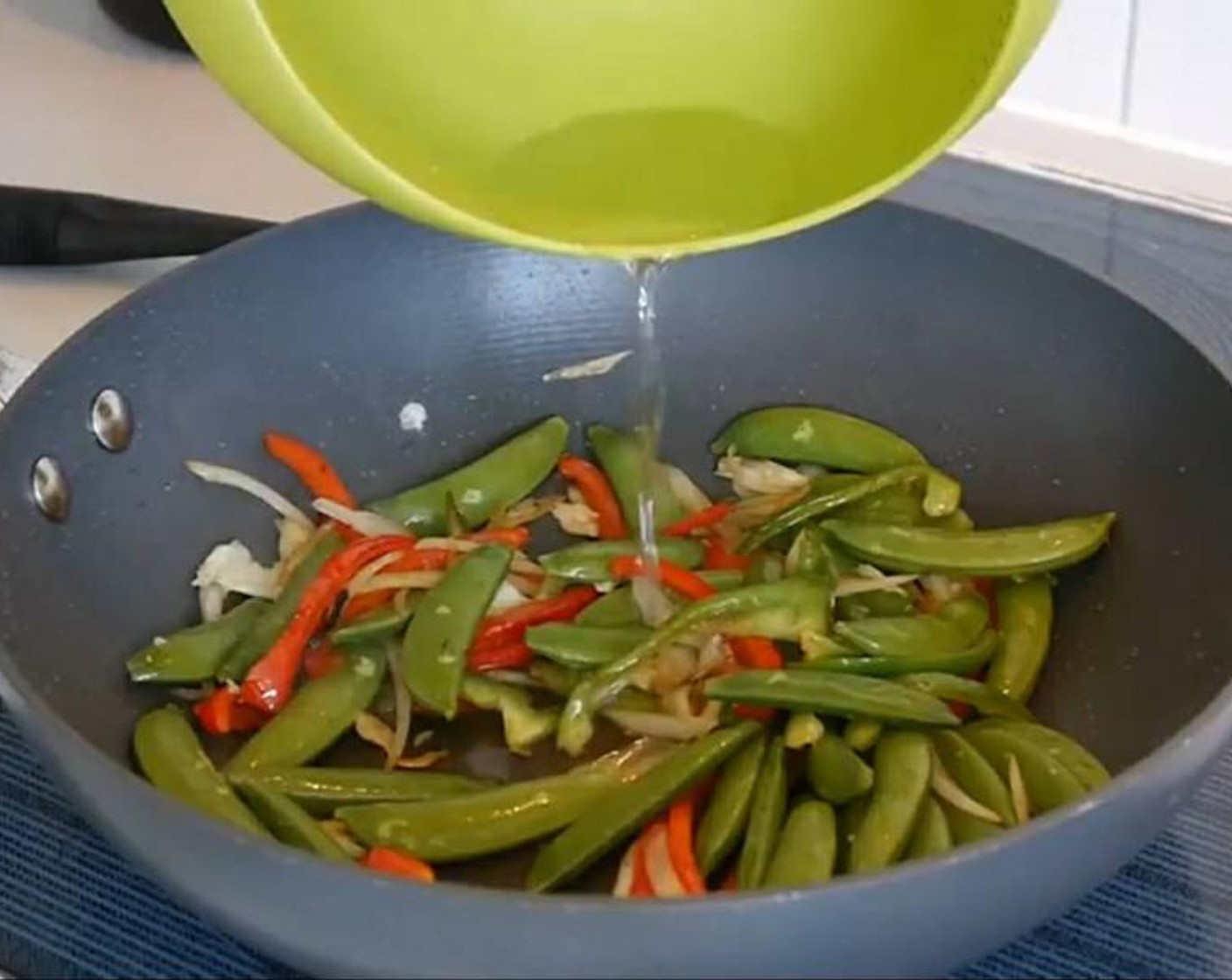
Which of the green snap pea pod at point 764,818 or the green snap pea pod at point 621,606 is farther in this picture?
the green snap pea pod at point 621,606

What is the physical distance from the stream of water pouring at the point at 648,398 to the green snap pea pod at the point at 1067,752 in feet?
0.69

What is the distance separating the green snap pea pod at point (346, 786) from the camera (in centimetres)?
90

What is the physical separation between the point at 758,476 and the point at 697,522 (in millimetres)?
44

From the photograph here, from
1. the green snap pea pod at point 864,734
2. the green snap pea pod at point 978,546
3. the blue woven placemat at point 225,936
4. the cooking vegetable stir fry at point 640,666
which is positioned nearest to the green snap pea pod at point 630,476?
the cooking vegetable stir fry at point 640,666

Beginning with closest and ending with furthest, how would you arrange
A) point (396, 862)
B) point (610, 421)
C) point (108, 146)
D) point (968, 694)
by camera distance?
point (396, 862)
point (968, 694)
point (610, 421)
point (108, 146)

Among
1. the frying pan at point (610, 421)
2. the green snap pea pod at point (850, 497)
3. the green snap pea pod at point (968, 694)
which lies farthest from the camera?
the green snap pea pod at point (850, 497)

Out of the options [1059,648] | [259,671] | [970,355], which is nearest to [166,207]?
[259,671]

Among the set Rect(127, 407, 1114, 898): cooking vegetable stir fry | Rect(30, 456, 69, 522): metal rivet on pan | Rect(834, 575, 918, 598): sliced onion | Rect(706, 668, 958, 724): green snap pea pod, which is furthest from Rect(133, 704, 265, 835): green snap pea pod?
Rect(834, 575, 918, 598): sliced onion

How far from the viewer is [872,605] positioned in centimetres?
101

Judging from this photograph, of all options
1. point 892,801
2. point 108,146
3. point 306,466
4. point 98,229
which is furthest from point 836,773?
point 108,146

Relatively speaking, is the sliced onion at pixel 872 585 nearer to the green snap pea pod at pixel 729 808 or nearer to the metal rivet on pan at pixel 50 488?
the green snap pea pod at pixel 729 808

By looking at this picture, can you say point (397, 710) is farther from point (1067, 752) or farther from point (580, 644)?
point (1067, 752)

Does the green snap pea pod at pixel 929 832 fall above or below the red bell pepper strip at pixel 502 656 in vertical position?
above

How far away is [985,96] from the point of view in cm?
85
